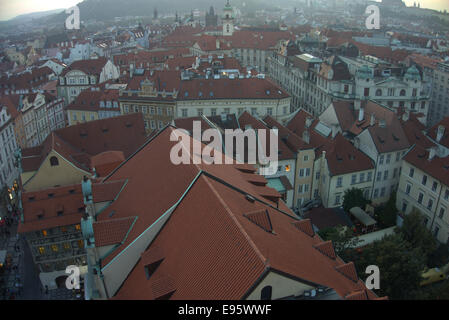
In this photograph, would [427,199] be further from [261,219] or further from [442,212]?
[261,219]

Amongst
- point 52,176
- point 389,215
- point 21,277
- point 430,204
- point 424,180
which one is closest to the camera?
point 21,277

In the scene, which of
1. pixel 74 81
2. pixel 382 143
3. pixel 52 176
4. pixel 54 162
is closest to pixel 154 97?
pixel 54 162

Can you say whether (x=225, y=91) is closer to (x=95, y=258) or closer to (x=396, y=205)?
(x=396, y=205)

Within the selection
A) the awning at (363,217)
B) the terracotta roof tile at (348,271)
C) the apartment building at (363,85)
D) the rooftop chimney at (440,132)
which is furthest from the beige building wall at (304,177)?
the apartment building at (363,85)

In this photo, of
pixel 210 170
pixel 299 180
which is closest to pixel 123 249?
pixel 210 170

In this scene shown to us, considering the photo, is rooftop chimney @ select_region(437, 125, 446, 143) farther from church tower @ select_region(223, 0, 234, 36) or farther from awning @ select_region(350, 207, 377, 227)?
church tower @ select_region(223, 0, 234, 36)
